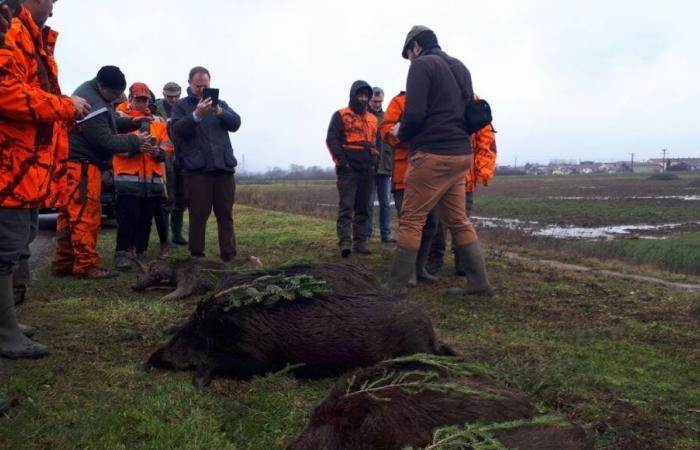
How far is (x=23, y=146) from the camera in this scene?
3.88 m

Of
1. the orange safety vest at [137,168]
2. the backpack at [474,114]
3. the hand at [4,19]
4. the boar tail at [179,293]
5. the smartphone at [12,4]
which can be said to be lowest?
the boar tail at [179,293]

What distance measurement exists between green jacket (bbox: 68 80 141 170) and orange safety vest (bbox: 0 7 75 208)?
87.7 inches

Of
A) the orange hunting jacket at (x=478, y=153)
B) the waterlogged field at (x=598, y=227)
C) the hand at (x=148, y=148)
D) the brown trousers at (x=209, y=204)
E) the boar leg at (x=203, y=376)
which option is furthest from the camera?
the waterlogged field at (x=598, y=227)

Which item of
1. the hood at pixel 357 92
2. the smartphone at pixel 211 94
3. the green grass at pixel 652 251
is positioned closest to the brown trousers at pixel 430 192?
the smartphone at pixel 211 94

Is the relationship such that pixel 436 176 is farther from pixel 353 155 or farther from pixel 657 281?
pixel 657 281

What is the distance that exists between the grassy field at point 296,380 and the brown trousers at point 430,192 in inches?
25.6

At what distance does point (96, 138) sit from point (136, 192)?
3.68 ft

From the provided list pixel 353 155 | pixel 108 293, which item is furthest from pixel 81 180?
pixel 353 155

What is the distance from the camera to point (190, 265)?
6078mm

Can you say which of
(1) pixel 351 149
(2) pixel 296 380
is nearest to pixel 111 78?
(1) pixel 351 149

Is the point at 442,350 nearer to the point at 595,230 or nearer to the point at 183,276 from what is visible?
the point at 183,276

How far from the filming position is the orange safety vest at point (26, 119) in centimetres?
375

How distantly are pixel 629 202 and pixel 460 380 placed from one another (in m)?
31.5

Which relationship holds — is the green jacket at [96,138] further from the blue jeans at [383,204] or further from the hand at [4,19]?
the blue jeans at [383,204]
